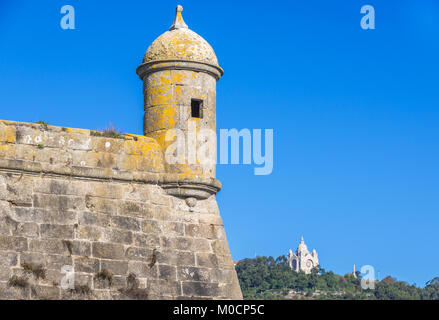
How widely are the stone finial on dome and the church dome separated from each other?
18 cm

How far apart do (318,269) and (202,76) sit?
93145 mm

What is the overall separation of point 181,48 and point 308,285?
276 feet

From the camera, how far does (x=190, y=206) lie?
14.6 m

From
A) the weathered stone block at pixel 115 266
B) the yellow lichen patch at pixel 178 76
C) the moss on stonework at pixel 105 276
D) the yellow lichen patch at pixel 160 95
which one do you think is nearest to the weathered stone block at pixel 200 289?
the weathered stone block at pixel 115 266

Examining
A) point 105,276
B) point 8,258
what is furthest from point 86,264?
point 8,258

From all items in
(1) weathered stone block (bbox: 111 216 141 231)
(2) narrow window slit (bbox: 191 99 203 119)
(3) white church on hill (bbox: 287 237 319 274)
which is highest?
(3) white church on hill (bbox: 287 237 319 274)

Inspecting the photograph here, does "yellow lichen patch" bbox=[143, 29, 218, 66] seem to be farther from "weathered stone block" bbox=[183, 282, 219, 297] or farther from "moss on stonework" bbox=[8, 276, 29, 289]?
Answer: "moss on stonework" bbox=[8, 276, 29, 289]

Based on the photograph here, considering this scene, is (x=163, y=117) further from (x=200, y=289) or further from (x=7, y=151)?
(x=200, y=289)

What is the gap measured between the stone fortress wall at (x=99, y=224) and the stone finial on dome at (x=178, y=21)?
2.25m

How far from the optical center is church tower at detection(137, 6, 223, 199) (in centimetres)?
1455

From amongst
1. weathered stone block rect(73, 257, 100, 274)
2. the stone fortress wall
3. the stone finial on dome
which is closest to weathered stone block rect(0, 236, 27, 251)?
the stone fortress wall

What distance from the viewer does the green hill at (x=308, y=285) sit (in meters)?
90.6
